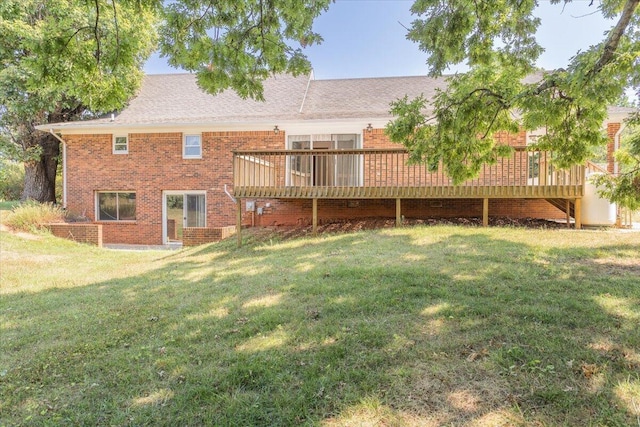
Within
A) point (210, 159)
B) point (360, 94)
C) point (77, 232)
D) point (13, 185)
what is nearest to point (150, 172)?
point (210, 159)

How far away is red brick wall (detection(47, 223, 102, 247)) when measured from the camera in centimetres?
1160

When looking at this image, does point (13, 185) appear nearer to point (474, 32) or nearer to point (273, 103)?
point (273, 103)

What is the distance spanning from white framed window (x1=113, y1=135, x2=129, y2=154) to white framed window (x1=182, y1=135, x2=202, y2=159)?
227 centimetres

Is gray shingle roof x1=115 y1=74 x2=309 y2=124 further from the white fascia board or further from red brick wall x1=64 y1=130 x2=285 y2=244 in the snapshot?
red brick wall x1=64 y1=130 x2=285 y2=244

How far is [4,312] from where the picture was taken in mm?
4930

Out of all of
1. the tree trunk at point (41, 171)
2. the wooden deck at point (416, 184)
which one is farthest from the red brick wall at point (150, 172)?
the wooden deck at point (416, 184)

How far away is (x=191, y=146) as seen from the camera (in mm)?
13383

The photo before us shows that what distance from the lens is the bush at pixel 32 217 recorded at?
11.3 metres

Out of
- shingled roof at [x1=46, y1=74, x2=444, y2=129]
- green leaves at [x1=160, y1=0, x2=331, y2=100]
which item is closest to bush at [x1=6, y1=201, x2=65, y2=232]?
shingled roof at [x1=46, y1=74, x2=444, y2=129]

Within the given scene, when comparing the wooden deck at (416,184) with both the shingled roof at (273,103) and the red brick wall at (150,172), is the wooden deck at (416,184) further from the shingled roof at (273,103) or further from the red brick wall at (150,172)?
the red brick wall at (150,172)

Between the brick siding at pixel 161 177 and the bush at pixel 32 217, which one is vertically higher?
the brick siding at pixel 161 177

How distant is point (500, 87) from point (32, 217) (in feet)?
44.1

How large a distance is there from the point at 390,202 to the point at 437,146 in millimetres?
7235

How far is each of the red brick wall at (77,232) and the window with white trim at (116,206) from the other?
6.72 ft
